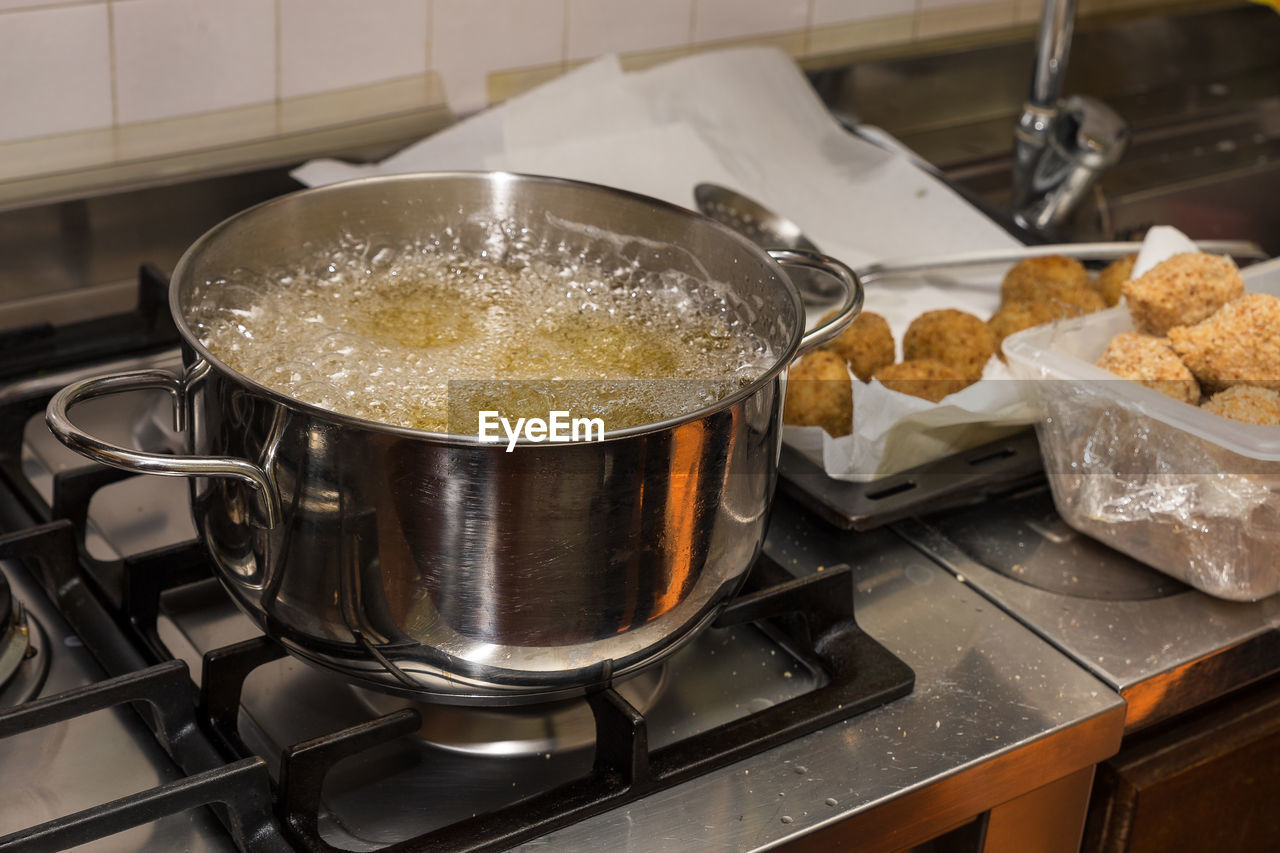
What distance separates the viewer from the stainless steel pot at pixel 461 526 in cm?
51

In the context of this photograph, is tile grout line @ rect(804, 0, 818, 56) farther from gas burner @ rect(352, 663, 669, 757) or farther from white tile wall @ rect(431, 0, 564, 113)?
gas burner @ rect(352, 663, 669, 757)

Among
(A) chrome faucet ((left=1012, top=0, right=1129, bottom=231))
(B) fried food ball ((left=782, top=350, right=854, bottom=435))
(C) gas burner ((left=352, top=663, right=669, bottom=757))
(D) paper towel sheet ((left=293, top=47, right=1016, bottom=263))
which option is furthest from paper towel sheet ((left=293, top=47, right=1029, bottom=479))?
(C) gas burner ((left=352, top=663, right=669, bottom=757))

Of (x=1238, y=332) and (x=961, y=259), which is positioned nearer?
(x=1238, y=332)

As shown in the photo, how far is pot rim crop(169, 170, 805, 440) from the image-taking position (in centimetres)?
49

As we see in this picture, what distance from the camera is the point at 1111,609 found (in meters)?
0.78

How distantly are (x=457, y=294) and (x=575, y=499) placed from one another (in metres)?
0.27

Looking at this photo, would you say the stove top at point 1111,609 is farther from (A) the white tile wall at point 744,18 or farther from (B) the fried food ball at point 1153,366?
(A) the white tile wall at point 744,18

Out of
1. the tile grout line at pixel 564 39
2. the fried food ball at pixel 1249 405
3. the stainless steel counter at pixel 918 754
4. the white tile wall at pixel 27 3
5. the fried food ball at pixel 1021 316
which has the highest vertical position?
the white tile wall at pixel 27 3

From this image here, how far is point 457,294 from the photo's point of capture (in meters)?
0.75

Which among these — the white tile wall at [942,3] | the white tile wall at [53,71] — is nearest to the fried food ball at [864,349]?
the white tile wall at [53,71]

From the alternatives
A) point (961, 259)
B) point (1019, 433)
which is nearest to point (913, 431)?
point (1019, 433)

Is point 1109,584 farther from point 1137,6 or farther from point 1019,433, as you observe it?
point 1137,6

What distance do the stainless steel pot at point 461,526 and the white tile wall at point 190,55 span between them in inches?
20.9

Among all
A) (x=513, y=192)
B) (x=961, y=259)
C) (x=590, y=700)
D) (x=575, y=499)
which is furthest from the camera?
(x=961, y=259)
